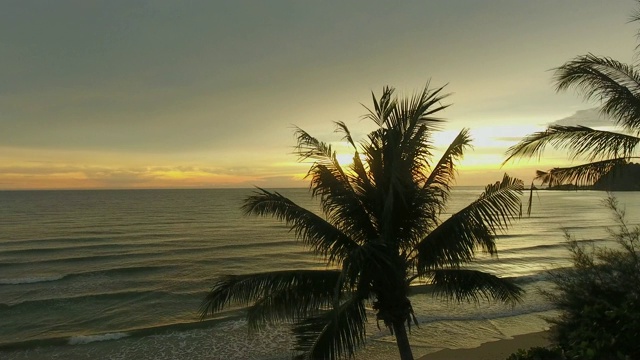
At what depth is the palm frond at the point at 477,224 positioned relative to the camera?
20.7 ft

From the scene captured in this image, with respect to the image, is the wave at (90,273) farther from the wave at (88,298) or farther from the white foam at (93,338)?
the white foam at (93,338)

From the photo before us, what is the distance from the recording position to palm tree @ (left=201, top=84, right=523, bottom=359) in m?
6.35

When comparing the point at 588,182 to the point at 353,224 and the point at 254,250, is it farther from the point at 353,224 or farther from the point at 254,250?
the point at 254,250

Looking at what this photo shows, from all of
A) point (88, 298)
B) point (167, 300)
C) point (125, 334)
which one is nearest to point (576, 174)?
point (125, 334)

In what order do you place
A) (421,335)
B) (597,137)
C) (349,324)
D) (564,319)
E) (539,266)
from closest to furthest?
(349,324)
(597,137)
(564,319)
(421,335)
(539,266)

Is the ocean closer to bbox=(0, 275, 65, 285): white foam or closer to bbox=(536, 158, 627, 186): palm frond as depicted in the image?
bbox=(0, 275, 65, 285): white foam

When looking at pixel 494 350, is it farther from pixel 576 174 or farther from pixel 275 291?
pixel 275 291

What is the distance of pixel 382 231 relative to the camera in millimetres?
6836

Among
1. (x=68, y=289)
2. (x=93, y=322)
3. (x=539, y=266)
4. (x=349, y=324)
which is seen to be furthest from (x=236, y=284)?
(x=539, y=266)

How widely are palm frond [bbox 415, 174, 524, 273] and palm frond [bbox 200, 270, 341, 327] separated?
1.79m

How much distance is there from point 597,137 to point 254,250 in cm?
2728

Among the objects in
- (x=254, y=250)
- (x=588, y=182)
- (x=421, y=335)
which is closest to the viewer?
(x=588, y=182)

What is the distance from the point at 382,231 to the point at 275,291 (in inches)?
80.9

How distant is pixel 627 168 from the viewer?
24.9ft
